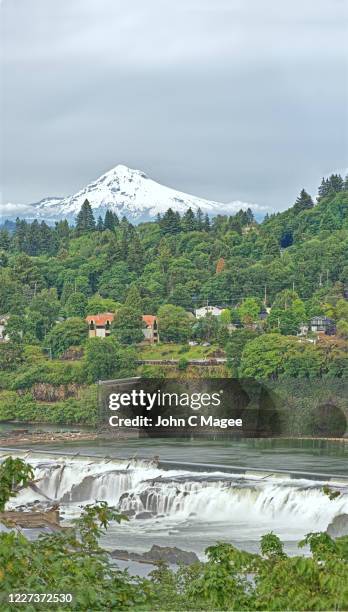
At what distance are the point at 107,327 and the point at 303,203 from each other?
14.6 meters

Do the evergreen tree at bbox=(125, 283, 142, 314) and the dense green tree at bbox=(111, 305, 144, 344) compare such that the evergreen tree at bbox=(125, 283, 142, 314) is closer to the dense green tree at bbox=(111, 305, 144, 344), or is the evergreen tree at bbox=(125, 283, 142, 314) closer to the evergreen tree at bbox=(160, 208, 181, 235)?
the dense green tree at bbox=(111, 305, 144, 344)

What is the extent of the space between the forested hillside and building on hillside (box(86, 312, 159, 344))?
332 mm

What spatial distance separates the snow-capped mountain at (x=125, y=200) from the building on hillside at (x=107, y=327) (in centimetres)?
2846

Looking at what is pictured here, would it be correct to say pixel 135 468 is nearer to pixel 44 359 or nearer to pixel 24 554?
pixel 24 554

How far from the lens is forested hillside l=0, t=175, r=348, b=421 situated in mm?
26625

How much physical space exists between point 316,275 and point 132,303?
5802mm

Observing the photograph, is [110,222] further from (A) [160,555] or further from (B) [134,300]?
(A) [160,555]

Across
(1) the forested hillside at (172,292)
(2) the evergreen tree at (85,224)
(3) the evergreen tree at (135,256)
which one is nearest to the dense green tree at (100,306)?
(1) the forested hillside at (172,292)

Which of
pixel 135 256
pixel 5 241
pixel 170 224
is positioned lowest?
pixel 135 256

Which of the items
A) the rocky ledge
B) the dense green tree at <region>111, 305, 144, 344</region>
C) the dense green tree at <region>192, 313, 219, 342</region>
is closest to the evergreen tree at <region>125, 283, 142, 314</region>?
the dense green tree at <region>111, 305, 144, 344</region>

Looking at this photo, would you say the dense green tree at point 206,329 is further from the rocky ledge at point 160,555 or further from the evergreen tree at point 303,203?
the rocky ledge at point 160,555

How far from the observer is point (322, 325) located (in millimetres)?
29344

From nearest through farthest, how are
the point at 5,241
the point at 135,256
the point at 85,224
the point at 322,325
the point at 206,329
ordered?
the point at 322,325 < the point at 206,329 < the point at 135,256 < the point at 5,241 < the point at 85,224

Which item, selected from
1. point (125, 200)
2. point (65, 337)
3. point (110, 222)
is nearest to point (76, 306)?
point (65, 337)
